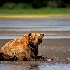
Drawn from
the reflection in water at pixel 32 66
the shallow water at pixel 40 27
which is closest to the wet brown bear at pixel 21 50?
the reflection in water at pixel 32 66

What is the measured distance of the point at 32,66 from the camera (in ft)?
34.6

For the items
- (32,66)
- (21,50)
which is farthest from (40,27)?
(32,66)

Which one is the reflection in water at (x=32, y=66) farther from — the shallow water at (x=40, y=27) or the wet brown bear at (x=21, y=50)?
the shallow water at (x=40, y=27)

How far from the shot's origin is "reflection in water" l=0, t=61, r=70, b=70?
33.4 feet

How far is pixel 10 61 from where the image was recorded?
11.2m

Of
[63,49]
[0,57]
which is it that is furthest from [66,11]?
[0,57]

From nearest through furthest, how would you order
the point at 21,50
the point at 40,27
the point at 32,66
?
the point at 32,66 → the point at 21,50 → the point at 40,27

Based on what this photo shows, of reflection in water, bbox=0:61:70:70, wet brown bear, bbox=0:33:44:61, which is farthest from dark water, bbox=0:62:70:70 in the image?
wet brown bear, bbox=0:33:44:61

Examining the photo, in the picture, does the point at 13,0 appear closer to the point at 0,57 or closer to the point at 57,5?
the point at 57,5

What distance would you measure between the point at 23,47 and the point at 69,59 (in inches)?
57.9

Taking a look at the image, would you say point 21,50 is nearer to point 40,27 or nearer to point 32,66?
point 32,66

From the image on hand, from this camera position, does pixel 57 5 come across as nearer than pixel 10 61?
No

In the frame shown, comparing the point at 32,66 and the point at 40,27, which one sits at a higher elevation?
the point at 32,66

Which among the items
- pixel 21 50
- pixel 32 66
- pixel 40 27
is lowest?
pixel 40 27
